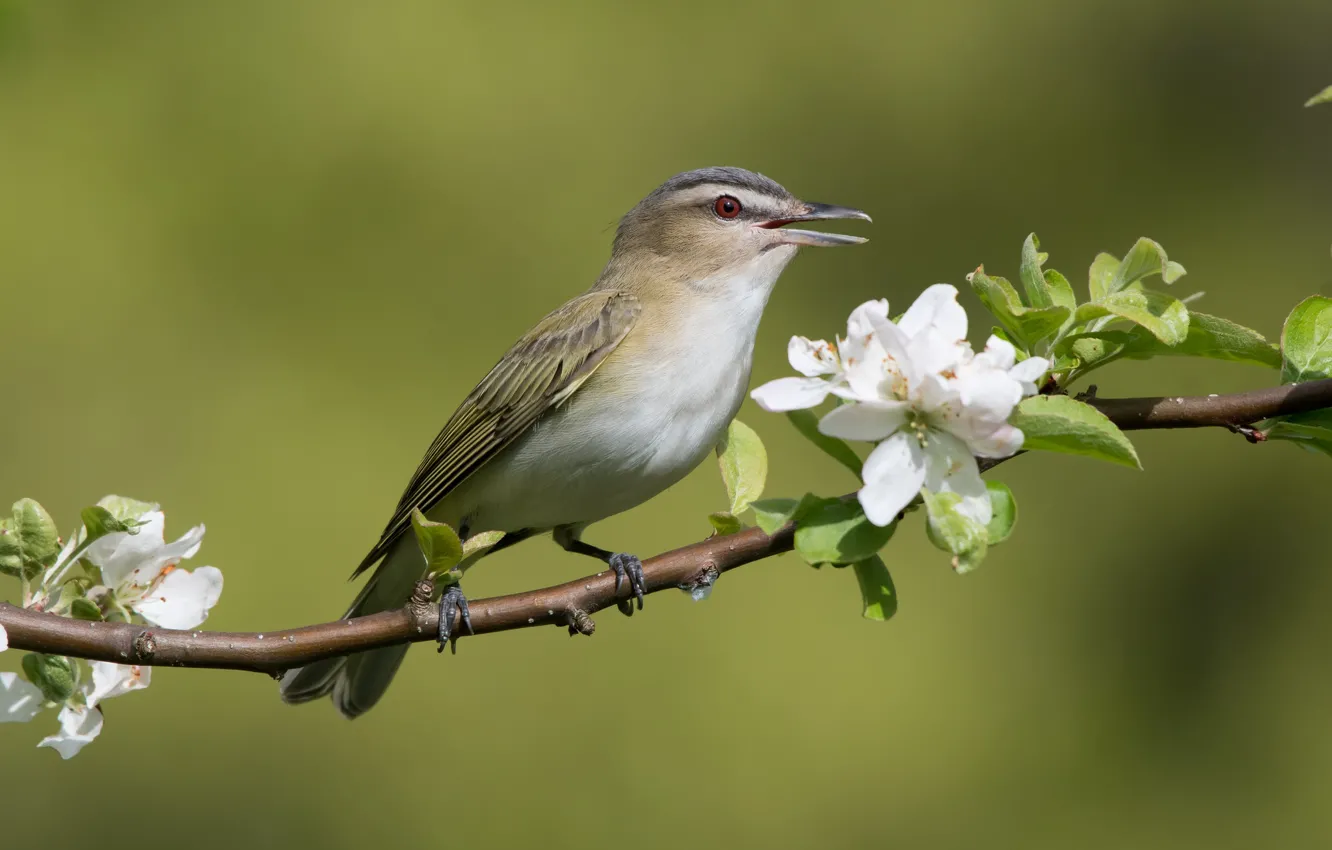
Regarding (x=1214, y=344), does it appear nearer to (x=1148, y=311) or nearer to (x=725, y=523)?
(x=1148, y=311)

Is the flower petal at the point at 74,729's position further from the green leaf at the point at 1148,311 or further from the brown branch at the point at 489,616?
the green leaf at the point at 1148,311

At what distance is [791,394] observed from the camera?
4.02ft

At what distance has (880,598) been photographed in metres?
1.33

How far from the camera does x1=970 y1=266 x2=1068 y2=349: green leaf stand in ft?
4.13

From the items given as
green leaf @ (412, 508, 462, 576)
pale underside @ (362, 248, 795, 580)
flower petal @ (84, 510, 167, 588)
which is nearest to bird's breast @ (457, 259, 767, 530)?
pale underside @ (362, 248, 795, 580)

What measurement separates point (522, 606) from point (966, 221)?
5.38 m

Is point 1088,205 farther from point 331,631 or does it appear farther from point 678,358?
point 331,631

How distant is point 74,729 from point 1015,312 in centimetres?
116

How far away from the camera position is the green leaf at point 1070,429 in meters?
1.16

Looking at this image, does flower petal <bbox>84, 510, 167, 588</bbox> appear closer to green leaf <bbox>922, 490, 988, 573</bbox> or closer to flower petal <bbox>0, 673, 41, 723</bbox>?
flower petal <bbox>0, 673, 41, 723</bbox>

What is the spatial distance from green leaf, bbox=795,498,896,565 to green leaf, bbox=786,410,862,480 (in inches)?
2.4

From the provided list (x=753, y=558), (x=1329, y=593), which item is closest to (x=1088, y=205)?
(x=1329, y=593)

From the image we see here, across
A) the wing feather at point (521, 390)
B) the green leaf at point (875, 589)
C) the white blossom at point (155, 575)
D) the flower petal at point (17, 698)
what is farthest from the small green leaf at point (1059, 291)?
the wing feather at point (521, 390)

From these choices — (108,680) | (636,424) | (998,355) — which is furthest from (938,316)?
(636,424)
